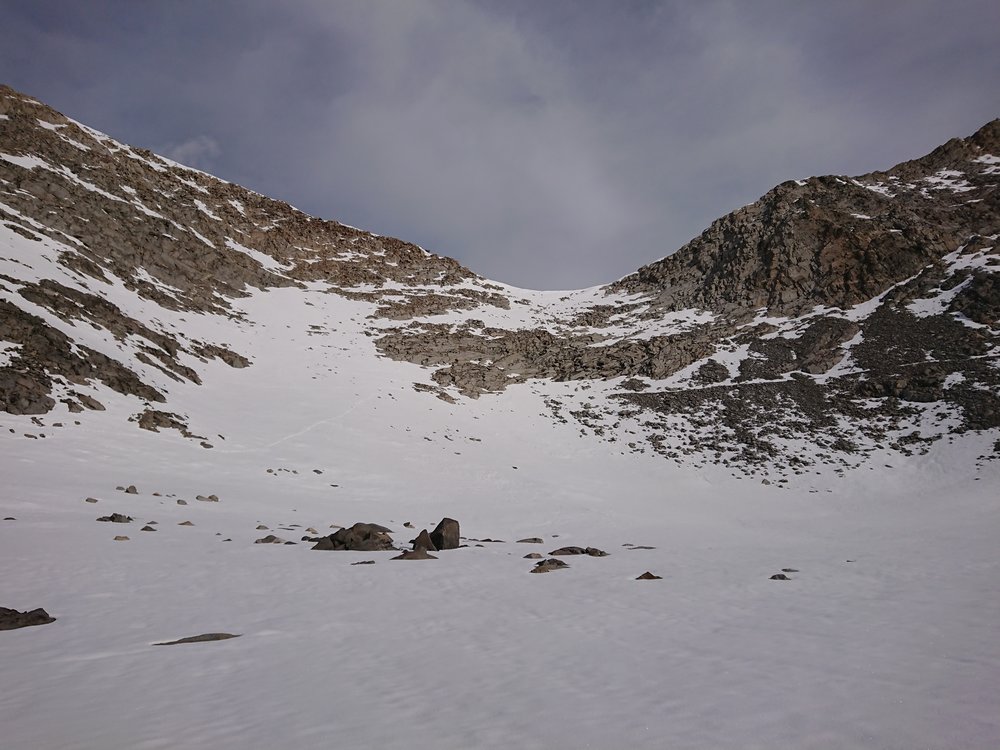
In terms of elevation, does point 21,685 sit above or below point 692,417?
below

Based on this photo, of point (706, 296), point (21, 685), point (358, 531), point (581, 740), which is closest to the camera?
point (581, 740)

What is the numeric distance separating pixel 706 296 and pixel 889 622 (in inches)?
2453

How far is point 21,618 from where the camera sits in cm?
764

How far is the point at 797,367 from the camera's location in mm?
46406

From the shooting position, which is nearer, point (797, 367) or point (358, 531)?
point (358, 531)

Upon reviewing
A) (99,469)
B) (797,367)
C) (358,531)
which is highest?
(797,367)

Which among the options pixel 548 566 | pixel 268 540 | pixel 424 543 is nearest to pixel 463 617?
pixel 548 566

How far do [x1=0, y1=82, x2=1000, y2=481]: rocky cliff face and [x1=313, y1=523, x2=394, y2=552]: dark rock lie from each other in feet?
57.9

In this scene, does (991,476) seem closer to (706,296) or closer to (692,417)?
(692,417)

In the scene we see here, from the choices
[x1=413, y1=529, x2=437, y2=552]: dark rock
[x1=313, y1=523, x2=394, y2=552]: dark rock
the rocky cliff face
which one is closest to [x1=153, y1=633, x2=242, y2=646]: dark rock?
[x1=313, y1=523, x2=394, y2=552]: dark rock

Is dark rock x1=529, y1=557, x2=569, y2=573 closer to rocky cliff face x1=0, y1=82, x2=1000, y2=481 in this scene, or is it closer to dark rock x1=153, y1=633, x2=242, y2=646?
dark rock x1=153, y1=633, x2=242, y2=646

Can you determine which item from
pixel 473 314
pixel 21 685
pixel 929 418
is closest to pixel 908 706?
pixel 21 685

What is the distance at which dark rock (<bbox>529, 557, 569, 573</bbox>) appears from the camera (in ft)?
43.2

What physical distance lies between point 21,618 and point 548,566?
10286mm
